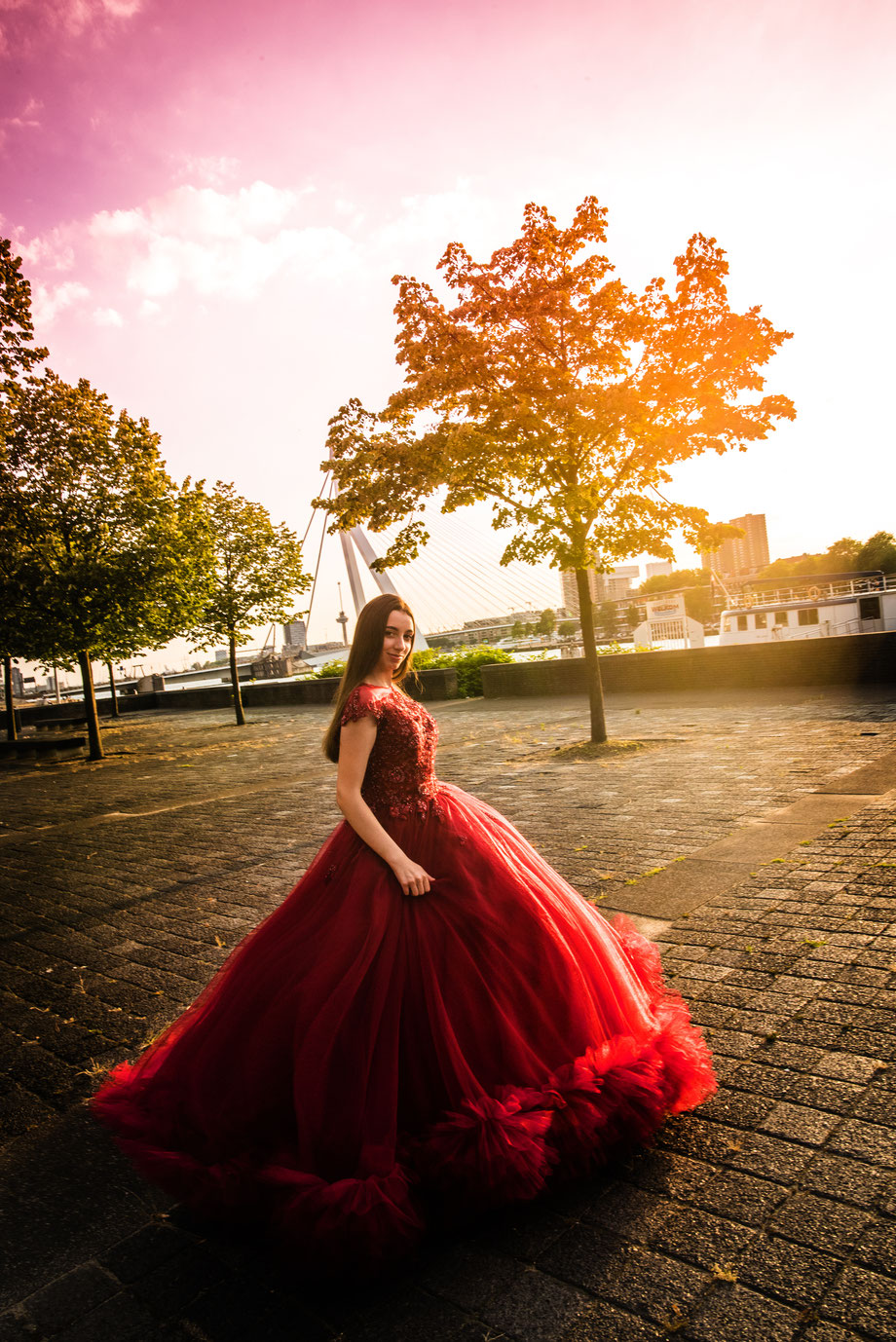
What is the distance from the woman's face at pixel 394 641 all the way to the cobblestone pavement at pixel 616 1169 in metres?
1.77

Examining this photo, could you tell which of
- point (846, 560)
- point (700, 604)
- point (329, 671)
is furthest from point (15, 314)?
point (846, 560)

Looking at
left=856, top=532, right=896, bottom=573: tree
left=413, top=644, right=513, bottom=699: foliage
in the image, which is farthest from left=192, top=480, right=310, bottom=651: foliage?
left=856, top=532, right=896, bottom=573: tree

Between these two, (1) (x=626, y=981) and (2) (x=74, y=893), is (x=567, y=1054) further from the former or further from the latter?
(2) (x=74, y=893)

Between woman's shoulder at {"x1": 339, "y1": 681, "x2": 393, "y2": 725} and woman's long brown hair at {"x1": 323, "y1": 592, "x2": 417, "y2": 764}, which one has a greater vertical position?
woman's long brown hair at {"x1": 323, "y1": 592, "x2": 417, "y2": 764}

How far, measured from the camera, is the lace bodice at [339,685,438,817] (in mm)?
2725

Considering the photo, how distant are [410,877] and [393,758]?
1.41ft

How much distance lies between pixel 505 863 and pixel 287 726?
1789cm

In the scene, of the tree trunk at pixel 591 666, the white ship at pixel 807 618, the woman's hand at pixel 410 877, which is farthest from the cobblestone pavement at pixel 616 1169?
the white ship at pixel 807 618

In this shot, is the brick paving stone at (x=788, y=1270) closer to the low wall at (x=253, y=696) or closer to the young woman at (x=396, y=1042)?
the young woman at (x=396, y=1042)

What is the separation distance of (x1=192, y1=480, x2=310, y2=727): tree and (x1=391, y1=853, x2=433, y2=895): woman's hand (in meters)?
19.3

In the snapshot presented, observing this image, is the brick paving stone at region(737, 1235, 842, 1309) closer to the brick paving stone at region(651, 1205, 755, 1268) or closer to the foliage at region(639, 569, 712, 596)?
the brick paving stone at region(651, 1205, 755, 1268)

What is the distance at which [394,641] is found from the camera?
9.53ft

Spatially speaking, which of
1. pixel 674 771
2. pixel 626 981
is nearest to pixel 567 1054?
pixel 626 981

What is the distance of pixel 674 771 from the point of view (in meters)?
8.52
